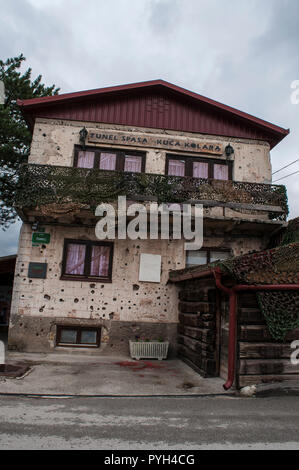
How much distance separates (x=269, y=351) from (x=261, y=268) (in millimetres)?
1804

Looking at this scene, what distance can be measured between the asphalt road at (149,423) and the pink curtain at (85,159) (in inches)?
330

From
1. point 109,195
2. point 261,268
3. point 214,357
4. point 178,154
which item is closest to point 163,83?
point 178,154

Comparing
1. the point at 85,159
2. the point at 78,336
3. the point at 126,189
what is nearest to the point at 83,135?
the point at 85,159

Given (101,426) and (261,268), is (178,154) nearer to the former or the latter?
(261,268)

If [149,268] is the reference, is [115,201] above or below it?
above

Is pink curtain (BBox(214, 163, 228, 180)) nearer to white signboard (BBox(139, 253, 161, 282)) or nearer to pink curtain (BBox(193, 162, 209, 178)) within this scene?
pink curtain (BBox(193, 162, 209, 178))

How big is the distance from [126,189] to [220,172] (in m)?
3.92

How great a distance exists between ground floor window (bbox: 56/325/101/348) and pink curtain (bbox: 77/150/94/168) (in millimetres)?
5747

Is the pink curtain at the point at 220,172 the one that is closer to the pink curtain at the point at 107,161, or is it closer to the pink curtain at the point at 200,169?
the pink curtain at the point at 200,169

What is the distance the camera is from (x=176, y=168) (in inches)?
507

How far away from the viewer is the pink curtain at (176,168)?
42.1ft

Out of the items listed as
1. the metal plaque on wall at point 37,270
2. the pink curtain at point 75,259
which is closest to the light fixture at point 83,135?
the pink curtain at point 75,259

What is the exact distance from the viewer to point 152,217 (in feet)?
37.4
